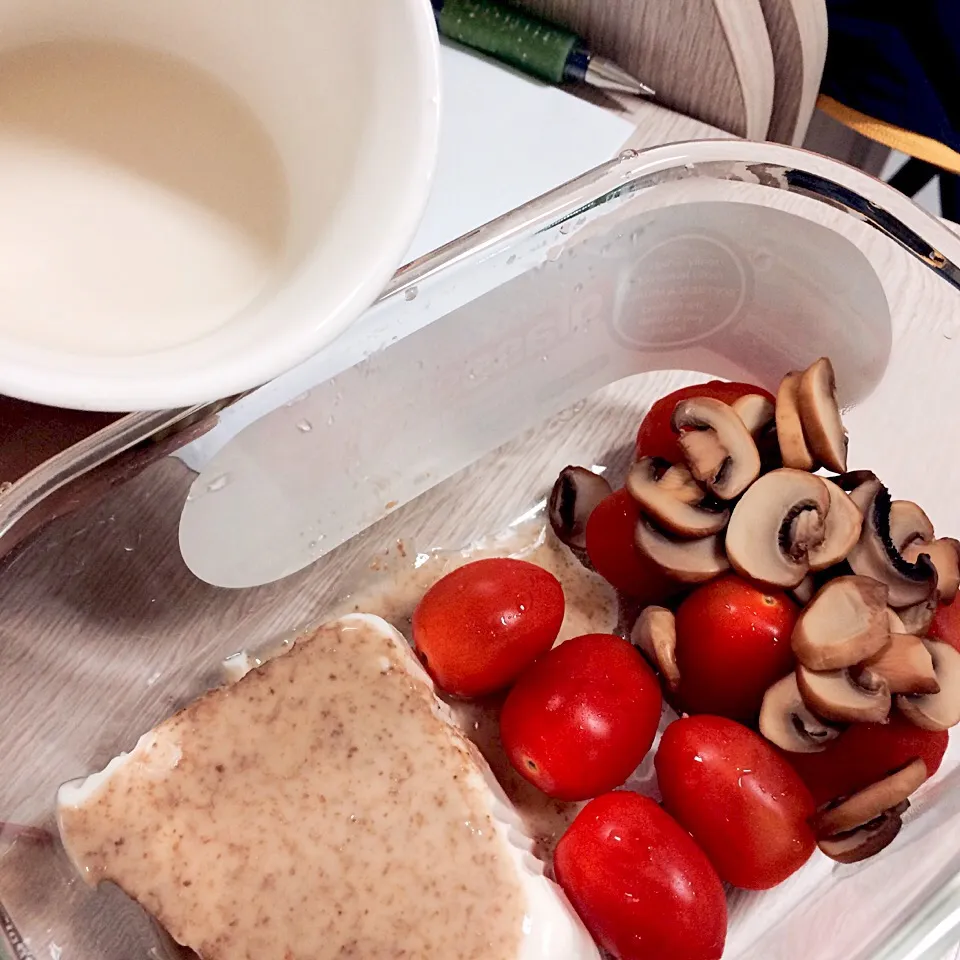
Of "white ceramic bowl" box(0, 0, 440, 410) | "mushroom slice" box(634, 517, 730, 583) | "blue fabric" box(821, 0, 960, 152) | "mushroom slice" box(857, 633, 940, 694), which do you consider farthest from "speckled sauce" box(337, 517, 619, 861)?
"blue fabric" box(821, 0, 960, 152)

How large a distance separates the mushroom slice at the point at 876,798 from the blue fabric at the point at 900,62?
1.98 ft

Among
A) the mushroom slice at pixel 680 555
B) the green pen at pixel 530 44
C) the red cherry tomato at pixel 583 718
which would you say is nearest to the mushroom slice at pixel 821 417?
the mushroom slice at pixel 680 555

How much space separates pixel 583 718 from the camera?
648 mm

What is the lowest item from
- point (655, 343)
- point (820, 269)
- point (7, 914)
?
point (7, 914)

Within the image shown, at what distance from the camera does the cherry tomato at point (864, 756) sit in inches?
25.0

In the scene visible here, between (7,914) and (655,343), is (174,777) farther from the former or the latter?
(655,343)

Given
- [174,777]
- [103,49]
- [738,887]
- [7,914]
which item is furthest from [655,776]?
[103,49]

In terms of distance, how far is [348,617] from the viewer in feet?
2.32

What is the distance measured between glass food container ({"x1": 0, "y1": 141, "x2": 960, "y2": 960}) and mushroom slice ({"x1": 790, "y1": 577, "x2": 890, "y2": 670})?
146mm

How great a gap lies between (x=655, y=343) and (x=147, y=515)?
1.55ft

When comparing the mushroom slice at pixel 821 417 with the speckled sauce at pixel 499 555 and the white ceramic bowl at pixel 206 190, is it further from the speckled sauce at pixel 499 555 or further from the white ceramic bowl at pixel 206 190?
the white ceramic bowl at pixel 206 190

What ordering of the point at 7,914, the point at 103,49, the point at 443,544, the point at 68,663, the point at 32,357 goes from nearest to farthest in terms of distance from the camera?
the point at 32,357 < the point at 103,49 < the point at 7,914 < the point at 68,663 < the point at 443,544

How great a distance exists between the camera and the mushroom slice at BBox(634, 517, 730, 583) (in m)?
0.67

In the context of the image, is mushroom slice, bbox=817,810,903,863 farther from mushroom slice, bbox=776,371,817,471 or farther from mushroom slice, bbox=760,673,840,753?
mushroom slice, bbox=776,371,817,471
